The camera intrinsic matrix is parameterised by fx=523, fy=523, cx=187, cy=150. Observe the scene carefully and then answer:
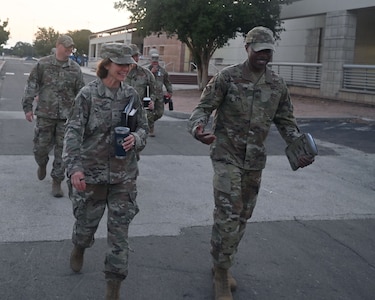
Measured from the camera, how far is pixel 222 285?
384 cm

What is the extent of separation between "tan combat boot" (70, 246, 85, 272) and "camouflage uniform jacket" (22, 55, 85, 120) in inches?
105

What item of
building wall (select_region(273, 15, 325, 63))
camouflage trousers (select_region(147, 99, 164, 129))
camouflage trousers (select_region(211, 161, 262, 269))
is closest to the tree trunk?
building wall (select_region(273, 15, 325, 63))

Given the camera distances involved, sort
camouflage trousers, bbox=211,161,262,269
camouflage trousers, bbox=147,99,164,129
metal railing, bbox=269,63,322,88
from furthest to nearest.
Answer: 1. metal railing, bbox=269,63,322,88
2. camouflage trousers, bbox=147,99,164,129
3. camouflage trousers, bbox=211,161,262,269

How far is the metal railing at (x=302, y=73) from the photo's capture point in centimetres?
2517

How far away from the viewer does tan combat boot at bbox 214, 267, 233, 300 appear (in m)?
3.81

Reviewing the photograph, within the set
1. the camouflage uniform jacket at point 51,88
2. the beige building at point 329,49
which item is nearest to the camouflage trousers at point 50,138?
the camouflage uniform jacket at point 51,88

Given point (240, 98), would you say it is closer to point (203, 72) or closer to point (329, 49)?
point (329, 49)

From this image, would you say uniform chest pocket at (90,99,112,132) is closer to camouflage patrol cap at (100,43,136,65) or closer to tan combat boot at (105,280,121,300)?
camouflage patrol cap at (100,43,136,65)

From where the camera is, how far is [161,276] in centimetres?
423

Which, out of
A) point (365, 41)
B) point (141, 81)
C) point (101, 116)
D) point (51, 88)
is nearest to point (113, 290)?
point (101, 116)

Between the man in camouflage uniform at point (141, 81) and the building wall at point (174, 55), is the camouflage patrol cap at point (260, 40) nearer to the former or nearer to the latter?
the man in camouflage uniform at point (141, 81)

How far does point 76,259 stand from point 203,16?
2064 cm

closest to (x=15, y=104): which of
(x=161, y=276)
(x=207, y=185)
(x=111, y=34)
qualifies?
(x=207, y=185)

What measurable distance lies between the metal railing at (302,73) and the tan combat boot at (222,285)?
21336 mm
